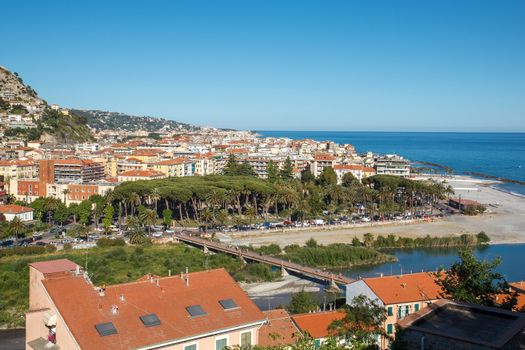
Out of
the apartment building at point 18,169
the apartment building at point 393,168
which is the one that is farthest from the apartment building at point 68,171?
the apartment building at point 393,168

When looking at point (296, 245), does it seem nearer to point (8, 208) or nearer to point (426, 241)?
point (426, 241)

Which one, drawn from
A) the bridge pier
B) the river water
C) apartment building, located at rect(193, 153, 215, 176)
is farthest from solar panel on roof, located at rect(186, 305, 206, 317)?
apartment building, located at rect(193, 153, 215, 176)

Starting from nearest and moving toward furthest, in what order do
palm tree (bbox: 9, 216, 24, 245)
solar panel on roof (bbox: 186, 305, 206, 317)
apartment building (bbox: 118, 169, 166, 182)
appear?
solar panel on roof (bbox: 186, 305, 206, 317), palm tree (bbox: 9, 216, 24, 245), apartment building (bbox: 118, 169, 166, 182)

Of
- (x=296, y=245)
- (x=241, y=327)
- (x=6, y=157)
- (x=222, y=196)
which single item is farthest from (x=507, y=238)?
(x=6, y=157)

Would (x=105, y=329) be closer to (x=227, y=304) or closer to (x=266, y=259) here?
(x=227, y=304)

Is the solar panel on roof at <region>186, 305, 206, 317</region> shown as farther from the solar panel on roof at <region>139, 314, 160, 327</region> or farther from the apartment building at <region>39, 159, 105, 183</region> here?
the apartment building at <region>39, 159, 105, 183</region>

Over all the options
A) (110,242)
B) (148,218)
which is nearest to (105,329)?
(110,242)
